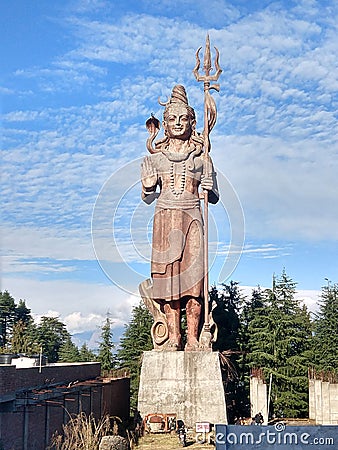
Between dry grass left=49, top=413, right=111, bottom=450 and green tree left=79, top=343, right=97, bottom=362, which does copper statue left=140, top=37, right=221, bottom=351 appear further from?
green tree left=79, top=343, right=97, bottom=362

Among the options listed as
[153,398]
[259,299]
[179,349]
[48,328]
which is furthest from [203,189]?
[48,328]

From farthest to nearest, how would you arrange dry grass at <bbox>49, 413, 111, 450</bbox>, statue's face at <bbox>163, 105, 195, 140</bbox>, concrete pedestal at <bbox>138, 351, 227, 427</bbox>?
statue's face at <bbox>163, 105, 195, 140</bbox> → concrete pedestal at <bbox>138, 351, 227, 427</bbox> → dry grass at <bbox>49, 413, 111, 450</bbox>

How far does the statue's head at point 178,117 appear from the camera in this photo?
620 inches

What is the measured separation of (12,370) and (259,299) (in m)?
16.6

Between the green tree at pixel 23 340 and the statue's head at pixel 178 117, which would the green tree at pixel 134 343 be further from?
the statue's head at pixel 178 117

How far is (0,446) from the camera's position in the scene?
348 inches

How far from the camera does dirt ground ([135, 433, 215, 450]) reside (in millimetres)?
12062

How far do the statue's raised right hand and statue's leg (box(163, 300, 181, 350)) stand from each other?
2991 millimetres

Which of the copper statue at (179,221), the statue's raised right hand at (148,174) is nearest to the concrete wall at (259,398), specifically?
the copper statue at (179,221)

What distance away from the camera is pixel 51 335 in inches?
1330

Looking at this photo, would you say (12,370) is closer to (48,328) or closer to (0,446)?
(0,446)

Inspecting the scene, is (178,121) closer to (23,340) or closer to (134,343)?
(134,343)

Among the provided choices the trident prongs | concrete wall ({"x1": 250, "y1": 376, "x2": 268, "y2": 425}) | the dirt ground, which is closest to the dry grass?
the dirt ground

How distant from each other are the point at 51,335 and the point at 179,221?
2044 cm
